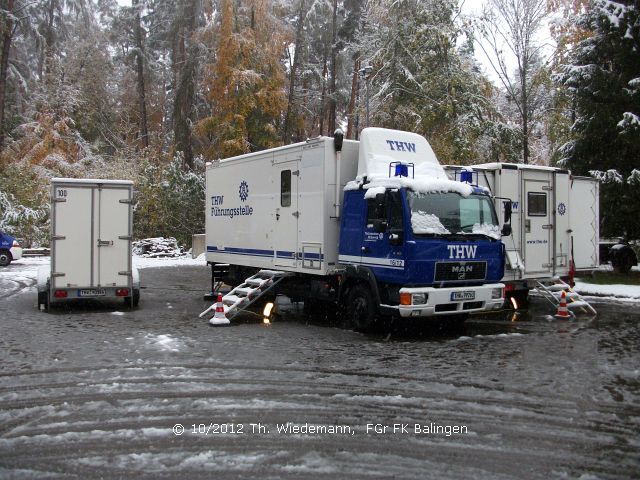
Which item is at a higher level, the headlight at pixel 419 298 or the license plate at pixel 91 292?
the headlight at pixel 419 298

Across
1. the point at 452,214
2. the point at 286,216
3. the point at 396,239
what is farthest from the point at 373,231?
the point at 286,216

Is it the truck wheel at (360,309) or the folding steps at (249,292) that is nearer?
the truck wheel at (360,309)

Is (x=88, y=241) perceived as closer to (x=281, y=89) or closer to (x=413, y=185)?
(x=413, y=185)

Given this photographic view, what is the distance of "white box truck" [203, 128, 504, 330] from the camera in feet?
32.3

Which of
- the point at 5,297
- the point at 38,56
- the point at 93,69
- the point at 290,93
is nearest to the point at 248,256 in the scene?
the point at 5,297

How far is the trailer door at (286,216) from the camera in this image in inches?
471

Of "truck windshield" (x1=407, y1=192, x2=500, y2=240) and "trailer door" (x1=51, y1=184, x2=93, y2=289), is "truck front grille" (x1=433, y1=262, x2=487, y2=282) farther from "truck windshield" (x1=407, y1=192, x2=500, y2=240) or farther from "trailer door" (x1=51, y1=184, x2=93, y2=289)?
"trailer door" (x1=51, y1=184, x2=93, y2=289)

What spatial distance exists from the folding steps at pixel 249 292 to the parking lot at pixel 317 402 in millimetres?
986

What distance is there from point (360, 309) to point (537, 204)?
18.8ft

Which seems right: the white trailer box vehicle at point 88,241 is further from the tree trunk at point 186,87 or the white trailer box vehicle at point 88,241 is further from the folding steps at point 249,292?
the tree trunk at point 186,87

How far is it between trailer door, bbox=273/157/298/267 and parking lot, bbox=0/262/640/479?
161cm

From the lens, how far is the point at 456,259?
10039 mm

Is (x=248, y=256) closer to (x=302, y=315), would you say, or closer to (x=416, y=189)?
(x=302, y=315)

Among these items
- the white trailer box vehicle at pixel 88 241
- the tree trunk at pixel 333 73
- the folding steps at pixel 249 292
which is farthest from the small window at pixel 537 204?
the tree trunk at pixel 333 73
